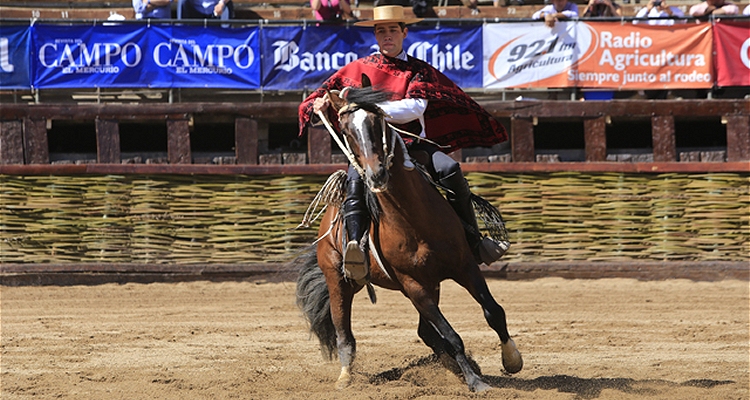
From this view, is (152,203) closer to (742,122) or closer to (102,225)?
Result: (102,225)

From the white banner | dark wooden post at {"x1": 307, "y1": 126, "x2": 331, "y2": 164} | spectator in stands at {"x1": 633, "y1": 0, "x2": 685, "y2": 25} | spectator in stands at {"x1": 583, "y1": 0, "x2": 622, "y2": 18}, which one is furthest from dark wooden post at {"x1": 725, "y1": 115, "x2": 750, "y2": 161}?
dark wooden post at {"x1": 307, "y1": 126, "x2": 331, "y2": 164}

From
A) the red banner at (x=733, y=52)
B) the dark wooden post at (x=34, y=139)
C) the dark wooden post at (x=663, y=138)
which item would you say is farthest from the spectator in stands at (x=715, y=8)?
the dark wooden post at (x=34, y=139)

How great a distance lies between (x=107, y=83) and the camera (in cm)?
1168

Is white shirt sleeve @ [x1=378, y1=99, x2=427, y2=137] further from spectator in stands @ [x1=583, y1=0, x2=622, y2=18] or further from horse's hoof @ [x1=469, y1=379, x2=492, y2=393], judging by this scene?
spectator in stands @ [x1=583, y1=0, x2=622, y2=18]

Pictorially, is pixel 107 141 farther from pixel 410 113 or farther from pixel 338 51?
pixel 410 113

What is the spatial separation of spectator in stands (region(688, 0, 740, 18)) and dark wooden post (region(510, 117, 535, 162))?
2943mm

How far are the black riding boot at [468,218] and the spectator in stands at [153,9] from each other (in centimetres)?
762

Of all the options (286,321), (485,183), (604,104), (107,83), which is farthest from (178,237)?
(604,104)

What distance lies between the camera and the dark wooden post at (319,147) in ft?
38.7

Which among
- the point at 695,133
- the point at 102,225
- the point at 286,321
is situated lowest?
the point at 286,321

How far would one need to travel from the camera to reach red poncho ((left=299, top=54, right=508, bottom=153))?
20.5 ft

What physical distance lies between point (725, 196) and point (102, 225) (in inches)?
323

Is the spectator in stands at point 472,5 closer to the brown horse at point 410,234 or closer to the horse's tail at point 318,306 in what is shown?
the horse's tail at point 318,306

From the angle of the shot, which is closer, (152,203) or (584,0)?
(152,203)
